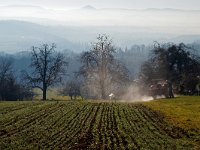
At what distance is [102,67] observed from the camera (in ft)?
341

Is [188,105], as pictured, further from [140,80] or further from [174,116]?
[140,80]

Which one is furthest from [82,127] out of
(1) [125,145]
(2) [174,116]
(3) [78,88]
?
(3) [78,88]

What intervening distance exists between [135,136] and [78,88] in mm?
134031

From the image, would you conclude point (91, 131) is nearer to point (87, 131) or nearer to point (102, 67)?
point (87, 131)

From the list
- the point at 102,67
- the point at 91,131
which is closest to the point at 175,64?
the point at 102,67

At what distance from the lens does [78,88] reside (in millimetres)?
166000

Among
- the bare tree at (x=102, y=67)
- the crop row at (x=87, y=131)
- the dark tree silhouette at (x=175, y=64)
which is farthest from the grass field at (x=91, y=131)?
the bare tree at (x=102, y=67)

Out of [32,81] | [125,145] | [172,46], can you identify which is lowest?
[125,145]

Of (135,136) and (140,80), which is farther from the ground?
(140,80)

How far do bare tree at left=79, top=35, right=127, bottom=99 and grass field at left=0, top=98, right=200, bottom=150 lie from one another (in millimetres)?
54800

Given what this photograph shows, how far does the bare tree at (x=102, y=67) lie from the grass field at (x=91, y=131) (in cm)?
5480

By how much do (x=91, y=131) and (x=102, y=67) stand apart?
70.0 m

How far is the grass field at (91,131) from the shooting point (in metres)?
29.1

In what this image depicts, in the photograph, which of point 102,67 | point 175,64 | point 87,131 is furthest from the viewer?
point 102,67
